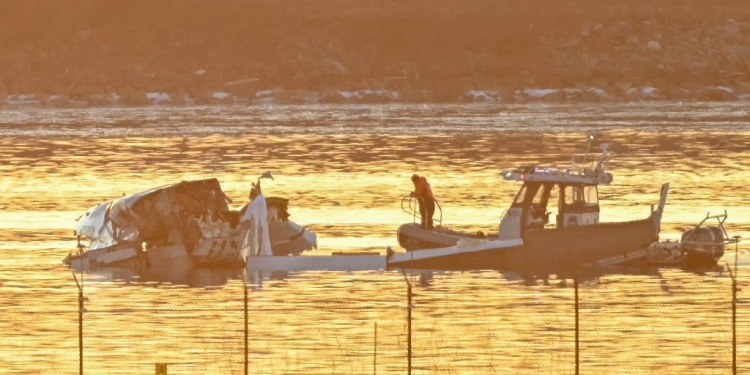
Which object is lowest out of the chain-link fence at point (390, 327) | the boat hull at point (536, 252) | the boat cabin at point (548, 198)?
the chain-link fence at point (390, 327)

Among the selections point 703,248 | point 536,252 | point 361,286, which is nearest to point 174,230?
point 361,286

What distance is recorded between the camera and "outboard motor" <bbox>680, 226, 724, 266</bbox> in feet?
132

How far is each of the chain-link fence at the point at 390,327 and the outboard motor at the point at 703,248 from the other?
1511 mm

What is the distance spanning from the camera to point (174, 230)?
1654 inches

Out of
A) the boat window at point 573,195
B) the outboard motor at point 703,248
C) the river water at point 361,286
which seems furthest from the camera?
the outboard motor at point 703,248

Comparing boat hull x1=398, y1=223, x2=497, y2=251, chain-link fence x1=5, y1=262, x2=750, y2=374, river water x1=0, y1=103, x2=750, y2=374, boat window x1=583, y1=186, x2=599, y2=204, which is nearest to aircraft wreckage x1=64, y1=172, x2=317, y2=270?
river water x1=0, y1=103, x2=750, y2=374

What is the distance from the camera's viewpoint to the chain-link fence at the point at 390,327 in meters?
27.0

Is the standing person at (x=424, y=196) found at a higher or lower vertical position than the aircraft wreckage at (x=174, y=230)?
higher

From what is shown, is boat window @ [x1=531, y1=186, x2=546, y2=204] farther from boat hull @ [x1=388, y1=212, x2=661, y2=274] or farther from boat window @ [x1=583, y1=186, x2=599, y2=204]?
boat hull @ [x1=388, y1=212, x2=661, y2=274]

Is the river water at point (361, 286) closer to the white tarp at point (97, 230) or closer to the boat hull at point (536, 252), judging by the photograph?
the boat hull at point (536, 252)

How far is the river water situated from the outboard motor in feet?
3.79

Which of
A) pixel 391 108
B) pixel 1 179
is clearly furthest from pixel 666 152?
pixel 391 108

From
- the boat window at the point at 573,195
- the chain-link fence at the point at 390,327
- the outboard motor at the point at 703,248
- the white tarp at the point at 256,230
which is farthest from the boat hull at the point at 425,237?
the outboard motor at the point at 703,248

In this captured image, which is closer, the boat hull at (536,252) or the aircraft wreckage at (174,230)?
the boat hull at (536,252)
